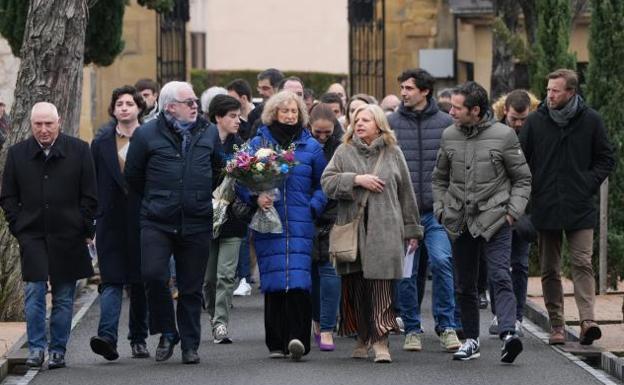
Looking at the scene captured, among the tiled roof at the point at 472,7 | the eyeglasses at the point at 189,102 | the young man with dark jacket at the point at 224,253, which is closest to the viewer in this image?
the eyeglasses at the point at 189,102

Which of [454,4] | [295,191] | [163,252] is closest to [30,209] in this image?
[163,252]

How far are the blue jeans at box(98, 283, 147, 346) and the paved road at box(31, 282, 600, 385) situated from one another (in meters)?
0.21

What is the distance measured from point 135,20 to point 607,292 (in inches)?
568

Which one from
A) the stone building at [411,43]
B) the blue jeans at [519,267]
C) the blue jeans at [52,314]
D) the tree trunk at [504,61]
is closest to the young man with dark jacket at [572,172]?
the blue jeans at [519,267]

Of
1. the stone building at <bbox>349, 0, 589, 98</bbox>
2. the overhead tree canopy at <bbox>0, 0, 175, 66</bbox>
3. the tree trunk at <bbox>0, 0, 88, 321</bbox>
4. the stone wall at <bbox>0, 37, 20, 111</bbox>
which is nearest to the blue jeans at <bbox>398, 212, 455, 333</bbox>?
the tree trunk at <bbox>0, 0, 88, 321</bbox>

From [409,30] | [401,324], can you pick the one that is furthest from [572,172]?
[409,30]

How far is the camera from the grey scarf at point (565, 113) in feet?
45.1

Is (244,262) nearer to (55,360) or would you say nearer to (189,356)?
(189,356)

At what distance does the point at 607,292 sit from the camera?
693 inches

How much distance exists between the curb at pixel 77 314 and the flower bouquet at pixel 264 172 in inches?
73.2

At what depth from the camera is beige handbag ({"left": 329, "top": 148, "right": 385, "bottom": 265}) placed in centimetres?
1322

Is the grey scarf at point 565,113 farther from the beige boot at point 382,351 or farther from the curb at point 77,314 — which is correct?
the curb at point 77,314

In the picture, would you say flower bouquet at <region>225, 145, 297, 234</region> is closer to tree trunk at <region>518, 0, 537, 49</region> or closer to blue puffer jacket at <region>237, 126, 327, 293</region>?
blue puffer jacket at <region>237, 126, 327, 293</region>

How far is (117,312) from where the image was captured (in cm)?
1334
